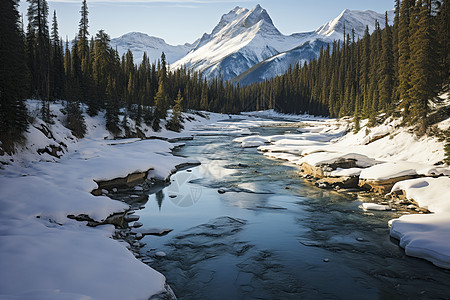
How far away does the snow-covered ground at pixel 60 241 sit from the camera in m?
5.93

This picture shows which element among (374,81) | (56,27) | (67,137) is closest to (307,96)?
(374,81)

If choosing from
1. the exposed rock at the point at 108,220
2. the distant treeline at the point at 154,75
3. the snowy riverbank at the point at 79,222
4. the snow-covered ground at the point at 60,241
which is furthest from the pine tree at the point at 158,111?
the exposed rock at the point at 108,220

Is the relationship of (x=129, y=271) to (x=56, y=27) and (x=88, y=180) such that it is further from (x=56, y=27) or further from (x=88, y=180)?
(x=56, y=27)

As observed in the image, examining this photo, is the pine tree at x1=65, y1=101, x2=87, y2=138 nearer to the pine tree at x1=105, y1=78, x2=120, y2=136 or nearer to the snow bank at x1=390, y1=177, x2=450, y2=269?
the pine tree at x1=105, y1=78, x2=120, y2=136

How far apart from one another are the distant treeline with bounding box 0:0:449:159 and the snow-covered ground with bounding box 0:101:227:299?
4.22m

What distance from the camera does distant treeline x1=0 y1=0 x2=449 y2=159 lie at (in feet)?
77.3

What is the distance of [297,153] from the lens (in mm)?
30891

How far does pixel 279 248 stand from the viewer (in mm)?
10406

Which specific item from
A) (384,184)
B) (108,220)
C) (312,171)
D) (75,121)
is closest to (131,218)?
(108,220)

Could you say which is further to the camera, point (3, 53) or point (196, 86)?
point (196, 86)

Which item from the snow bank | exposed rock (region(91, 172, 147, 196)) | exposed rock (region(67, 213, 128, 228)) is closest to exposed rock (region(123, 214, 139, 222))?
exposed rock (region(67, 213, 128, 228))

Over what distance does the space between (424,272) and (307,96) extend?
116 meters

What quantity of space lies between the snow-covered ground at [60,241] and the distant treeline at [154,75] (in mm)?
4219

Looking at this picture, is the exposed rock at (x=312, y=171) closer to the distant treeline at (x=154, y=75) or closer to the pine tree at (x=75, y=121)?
the distant treeline at (x=154, y=75)
